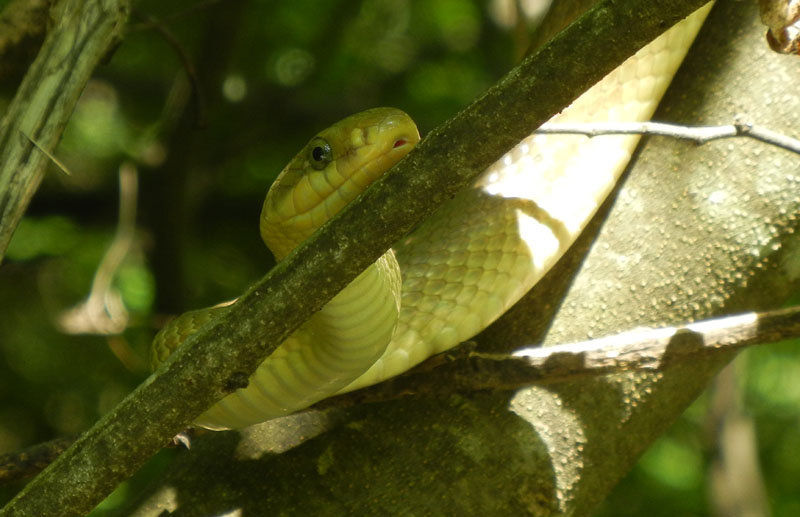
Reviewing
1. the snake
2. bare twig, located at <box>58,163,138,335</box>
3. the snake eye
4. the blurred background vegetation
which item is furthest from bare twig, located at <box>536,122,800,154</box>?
the blurred background vegetation

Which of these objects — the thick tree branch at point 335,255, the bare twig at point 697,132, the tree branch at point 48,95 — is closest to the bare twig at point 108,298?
the tree branch at point 48,95

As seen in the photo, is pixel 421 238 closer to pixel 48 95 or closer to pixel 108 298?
pixel 48 95

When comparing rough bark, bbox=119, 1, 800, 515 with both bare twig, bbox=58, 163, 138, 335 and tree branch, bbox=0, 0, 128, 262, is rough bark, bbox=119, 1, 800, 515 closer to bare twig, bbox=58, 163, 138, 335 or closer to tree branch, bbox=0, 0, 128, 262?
tree branch, bbox=0, 0, 128, 262

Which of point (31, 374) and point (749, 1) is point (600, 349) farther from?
point (31, 374)

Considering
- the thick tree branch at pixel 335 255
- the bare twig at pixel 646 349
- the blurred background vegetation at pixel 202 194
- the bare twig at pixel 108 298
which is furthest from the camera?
the blurred background vegetation at pixel 202 194

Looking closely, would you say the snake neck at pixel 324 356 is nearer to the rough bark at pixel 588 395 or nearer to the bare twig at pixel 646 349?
the rough bark at pixel 588 395

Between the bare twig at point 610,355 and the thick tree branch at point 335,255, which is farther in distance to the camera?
the bare twig at point 610,355

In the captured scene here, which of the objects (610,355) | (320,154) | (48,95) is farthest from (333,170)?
(610,355)
